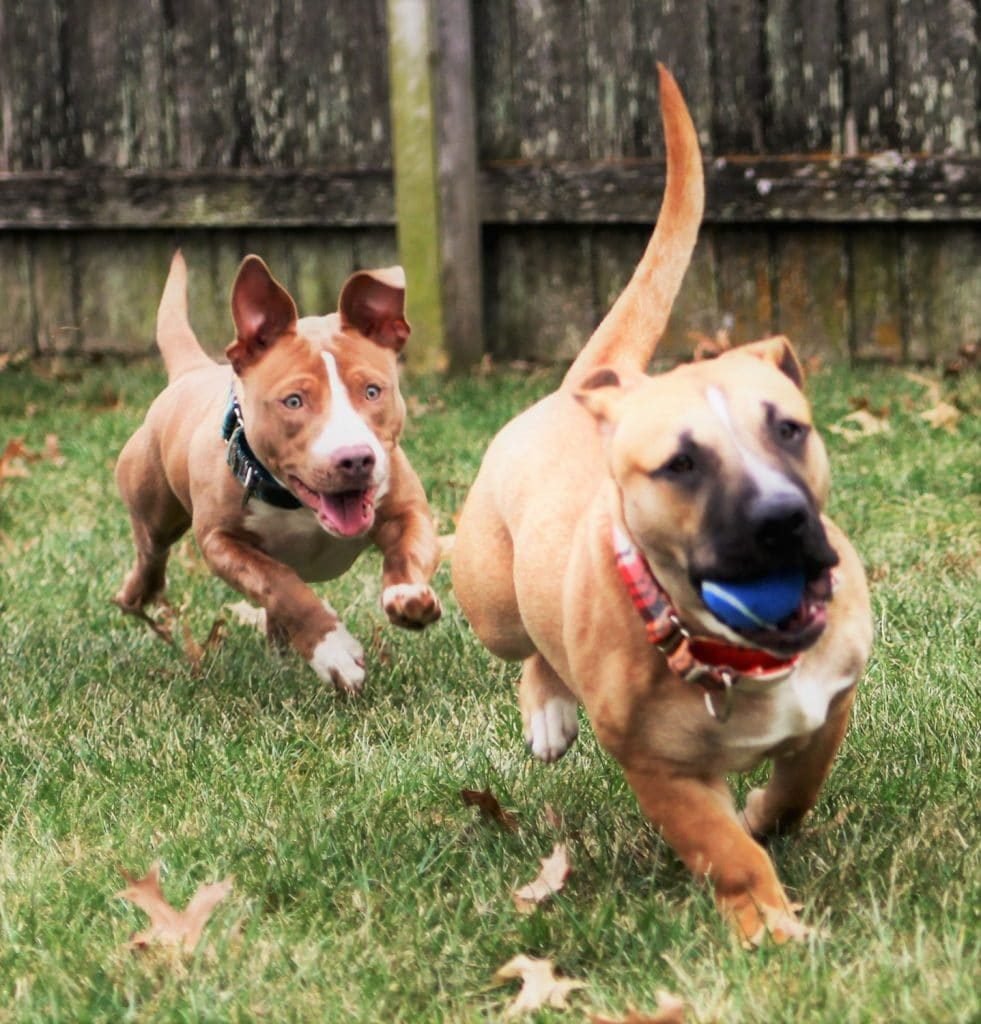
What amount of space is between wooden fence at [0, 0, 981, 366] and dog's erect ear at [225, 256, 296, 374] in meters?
3.32

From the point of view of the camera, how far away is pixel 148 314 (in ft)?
28.6

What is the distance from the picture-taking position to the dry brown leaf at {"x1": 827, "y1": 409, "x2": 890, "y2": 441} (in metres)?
6.43

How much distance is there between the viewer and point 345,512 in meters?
4.29

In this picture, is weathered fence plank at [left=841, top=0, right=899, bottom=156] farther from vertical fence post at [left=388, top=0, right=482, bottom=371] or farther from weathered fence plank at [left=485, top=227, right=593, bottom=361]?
vertical fence post at [left=388, top=0, right=482, bottom=371]

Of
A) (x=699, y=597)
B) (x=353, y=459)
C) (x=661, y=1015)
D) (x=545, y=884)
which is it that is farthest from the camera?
(x=353, y=459)

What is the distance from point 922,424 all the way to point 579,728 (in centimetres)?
297

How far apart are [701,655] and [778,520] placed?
13.6 inches

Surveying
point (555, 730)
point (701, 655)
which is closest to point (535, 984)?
point (701, 655)

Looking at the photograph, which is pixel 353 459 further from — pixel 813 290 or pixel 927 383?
pixel 813 290

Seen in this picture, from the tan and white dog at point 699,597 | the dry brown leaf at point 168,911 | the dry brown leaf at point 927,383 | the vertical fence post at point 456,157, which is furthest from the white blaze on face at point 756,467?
the vertical fence post at point 456,157

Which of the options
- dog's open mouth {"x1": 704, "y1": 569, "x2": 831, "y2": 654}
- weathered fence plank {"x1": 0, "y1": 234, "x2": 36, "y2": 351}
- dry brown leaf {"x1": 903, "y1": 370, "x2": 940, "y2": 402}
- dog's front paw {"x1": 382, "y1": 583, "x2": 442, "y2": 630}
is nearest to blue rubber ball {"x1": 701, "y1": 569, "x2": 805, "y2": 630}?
dog's open mouth {"x1": 704, "y1": 569, "x2": 831, "y2": 654}

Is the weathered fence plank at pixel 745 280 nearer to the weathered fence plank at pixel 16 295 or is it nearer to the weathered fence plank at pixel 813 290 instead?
the weathered fence plank at pixel 813 290

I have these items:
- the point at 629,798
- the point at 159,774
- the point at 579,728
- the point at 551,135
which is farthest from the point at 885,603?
the point at 551,135

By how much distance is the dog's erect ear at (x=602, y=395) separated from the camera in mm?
2924
